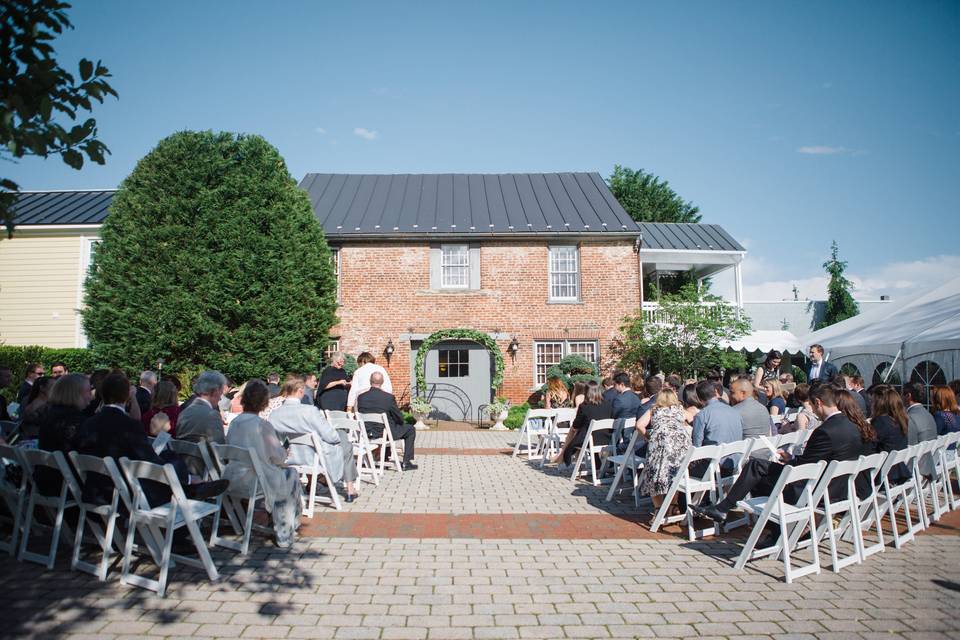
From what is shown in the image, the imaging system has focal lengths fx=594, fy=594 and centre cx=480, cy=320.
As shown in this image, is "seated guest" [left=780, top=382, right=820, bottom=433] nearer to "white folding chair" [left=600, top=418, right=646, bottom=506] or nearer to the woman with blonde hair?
the woman with blonde hair

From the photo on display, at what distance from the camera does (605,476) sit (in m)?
8.68

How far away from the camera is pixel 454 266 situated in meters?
18.4

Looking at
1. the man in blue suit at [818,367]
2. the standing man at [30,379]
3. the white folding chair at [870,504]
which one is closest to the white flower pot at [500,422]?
the man in blue suit at [818,367]

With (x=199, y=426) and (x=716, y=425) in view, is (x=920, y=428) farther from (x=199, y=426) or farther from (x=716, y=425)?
(x=199, y=426)

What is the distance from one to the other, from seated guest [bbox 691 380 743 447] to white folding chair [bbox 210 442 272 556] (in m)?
4.41

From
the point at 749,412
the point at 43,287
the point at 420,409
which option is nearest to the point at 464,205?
the point at 420,409

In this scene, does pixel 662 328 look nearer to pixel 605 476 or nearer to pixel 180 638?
pixel 605 476

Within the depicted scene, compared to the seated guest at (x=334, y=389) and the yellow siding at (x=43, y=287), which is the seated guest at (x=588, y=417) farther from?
the yellow siding at (x=43, y=287)

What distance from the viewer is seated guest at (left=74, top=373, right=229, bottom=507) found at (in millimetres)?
4574

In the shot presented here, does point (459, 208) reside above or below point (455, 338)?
above

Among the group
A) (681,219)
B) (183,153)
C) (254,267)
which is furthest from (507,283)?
(681,219)

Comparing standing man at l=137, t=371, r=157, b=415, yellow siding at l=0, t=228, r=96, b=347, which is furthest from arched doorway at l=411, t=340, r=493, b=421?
yellow siding at l=0, t=228, r=96, b=347

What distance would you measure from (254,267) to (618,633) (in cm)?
1253

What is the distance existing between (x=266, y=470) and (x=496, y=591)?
7.76 feet
